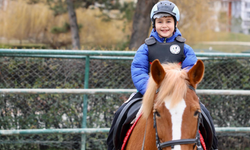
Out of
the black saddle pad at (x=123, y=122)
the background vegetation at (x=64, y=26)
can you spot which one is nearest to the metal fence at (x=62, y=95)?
the black saddle pad at (x=123, y=122)

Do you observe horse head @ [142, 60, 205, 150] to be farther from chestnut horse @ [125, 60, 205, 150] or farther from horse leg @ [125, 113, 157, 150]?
horse leg @ [125, 113, 157, 150]

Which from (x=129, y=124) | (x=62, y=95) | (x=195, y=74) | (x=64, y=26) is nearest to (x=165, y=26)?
(x=195, y=74)

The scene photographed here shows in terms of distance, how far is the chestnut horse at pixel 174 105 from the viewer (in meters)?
1.94

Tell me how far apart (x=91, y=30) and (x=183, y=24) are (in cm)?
822

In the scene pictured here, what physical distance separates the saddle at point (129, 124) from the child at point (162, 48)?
160 mm

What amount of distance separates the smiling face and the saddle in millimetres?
812

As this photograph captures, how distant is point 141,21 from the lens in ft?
34.8

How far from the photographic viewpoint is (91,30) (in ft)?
76.6

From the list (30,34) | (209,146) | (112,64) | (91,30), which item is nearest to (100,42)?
(91,30)

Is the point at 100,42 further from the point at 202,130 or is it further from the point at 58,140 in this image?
the point at 202,130

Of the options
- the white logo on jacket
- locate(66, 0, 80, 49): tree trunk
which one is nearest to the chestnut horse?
the white logo on jacket

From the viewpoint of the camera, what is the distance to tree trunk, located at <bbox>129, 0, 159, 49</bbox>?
1009 centimetres

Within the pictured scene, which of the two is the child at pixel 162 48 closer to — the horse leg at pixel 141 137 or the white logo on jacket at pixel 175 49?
the white logo on jacket at pixel 175 49

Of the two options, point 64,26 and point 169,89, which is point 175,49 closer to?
point 169,89
